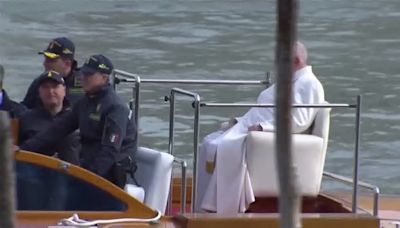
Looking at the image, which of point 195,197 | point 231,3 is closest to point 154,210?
point 195,197

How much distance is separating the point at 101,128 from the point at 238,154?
26.7 inches

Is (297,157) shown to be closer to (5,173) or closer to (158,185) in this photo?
(158,185)

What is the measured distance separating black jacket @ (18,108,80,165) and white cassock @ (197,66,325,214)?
2.26 feet

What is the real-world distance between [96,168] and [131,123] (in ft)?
0.97

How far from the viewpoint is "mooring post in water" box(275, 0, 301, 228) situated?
237 centimetres

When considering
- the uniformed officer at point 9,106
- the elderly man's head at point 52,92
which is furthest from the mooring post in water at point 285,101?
the uniformed officer at point 9,106

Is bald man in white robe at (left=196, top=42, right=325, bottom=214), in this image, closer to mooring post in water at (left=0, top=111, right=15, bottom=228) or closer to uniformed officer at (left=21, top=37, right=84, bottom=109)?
uniformed officer at (left=21, top=37, right=84, bottom=109)

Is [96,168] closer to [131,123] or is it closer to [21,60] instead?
[131,123]

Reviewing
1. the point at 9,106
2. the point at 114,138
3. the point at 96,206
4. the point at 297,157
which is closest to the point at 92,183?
the point at 96,206

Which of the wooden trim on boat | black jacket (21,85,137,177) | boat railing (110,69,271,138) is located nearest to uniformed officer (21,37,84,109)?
boat railing (110,69,271,138)

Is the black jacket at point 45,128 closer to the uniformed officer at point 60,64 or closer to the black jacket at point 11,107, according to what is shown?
the black jacket at point 11,107

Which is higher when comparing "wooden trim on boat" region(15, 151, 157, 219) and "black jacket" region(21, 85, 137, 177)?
"black jacket" region(21, 85, 137, 177)

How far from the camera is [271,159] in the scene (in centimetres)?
624

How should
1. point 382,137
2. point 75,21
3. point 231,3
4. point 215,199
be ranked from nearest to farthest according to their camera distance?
point 215,199, point 382,137, point 75,21, point 231,3
